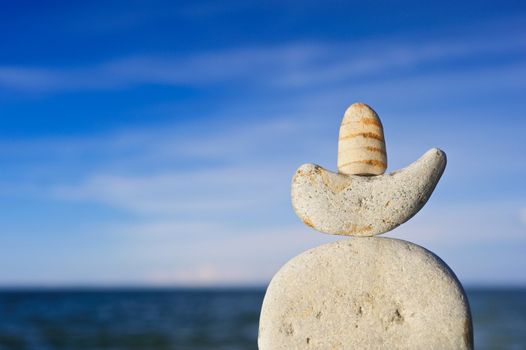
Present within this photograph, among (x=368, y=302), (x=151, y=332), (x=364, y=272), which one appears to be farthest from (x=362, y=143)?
(x=151, y=332)

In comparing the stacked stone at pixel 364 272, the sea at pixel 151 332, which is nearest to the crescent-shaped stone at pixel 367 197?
the stacked stone at pixel 364 272

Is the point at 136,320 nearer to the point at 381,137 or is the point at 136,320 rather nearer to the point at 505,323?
the point at 505,323

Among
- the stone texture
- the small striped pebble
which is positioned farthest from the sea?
the small striped pebble

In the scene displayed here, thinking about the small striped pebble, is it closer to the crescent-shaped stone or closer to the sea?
the crescent-shaped stone

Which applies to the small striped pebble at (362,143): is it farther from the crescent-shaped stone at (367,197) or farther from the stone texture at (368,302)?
the stone texture at (368,302)

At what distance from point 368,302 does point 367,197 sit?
2.24 feet

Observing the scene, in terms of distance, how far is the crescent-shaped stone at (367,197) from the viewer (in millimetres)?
4492

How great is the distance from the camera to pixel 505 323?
1041 inches

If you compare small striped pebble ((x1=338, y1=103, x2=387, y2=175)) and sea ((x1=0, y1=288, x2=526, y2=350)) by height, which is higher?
sea ((x1=0, y1=288, x2=526, y2=350))

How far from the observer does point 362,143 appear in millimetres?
4531

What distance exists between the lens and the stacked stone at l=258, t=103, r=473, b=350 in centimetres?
438

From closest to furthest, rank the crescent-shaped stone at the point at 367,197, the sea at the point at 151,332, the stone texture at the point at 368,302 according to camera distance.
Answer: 1. the stone texture at the point at 368,302
2. the crescent-shaped stone at the point at 367,197
3. the sea at the point at 151,332

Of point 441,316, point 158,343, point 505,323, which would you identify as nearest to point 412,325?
point 441,316

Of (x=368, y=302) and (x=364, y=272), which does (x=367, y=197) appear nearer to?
(x=364, y=272)
